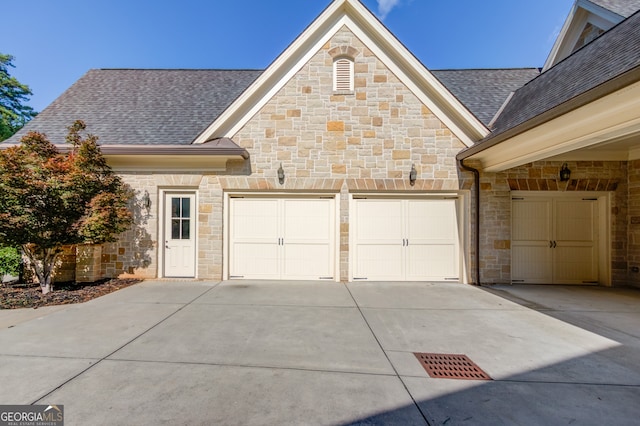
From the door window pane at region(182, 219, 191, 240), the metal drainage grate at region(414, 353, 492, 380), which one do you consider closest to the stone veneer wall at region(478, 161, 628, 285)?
the metal drainage grate at region(414, 353, 492, 380)

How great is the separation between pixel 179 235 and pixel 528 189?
9.04m

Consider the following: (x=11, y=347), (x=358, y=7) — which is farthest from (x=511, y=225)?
(x=11, y=347)

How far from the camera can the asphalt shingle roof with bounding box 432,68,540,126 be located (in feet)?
25.9

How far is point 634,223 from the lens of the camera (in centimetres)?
657

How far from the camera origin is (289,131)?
6.83 m

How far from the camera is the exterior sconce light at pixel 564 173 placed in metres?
6.64

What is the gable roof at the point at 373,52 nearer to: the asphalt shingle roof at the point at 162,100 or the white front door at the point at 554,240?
the asphalt shingle roof at the point at 162,100

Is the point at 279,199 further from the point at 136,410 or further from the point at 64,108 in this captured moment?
the point at 64,108

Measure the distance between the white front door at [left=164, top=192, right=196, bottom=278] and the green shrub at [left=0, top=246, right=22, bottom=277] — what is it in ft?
10.6

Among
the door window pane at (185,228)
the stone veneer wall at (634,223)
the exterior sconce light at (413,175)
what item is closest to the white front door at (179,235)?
the door window pane at (185,228)

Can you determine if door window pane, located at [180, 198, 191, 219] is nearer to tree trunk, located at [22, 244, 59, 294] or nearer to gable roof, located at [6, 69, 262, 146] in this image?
gable roof, located at [6, 69, 262, 146]

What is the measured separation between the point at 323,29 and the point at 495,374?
775 cm

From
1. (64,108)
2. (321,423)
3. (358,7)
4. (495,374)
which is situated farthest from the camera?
(64,108)

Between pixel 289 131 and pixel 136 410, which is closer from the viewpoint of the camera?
pixel 136 410
